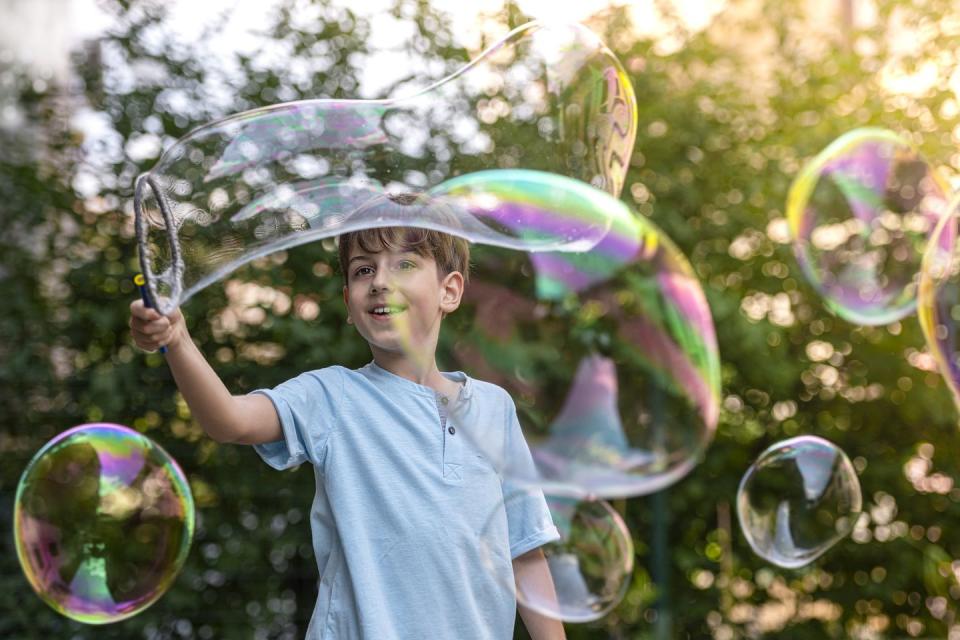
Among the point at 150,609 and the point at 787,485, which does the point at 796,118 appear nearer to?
the point at 787,485

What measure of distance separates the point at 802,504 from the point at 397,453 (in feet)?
5.90

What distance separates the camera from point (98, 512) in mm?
2668

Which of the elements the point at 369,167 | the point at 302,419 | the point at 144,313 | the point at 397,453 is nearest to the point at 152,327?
the point at 144,313

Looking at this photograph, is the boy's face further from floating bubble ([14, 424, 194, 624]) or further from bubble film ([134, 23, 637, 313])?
floating bubble ([14, 424, 194, 624])

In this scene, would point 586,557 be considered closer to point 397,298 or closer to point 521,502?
point 521,502

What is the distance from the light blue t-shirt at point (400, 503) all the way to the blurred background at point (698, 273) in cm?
152

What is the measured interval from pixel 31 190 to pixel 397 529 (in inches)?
89.2

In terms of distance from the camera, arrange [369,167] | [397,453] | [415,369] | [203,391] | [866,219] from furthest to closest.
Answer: [866,219] < [369,167] < [415,369] < [397,453] < [203,391]

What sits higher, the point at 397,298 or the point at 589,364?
the point at 397,298

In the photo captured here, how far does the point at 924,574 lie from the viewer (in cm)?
383

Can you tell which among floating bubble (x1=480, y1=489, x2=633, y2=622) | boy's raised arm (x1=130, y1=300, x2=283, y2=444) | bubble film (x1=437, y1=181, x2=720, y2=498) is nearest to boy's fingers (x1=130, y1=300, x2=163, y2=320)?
boy's raised arm (x1=130, y1=300, x2=283, y2=444)

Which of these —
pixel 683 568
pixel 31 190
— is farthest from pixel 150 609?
pixel 683 568

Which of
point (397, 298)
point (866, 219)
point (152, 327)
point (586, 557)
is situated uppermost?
point (152, 327)

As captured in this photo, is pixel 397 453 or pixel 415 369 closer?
pixel 397 453
